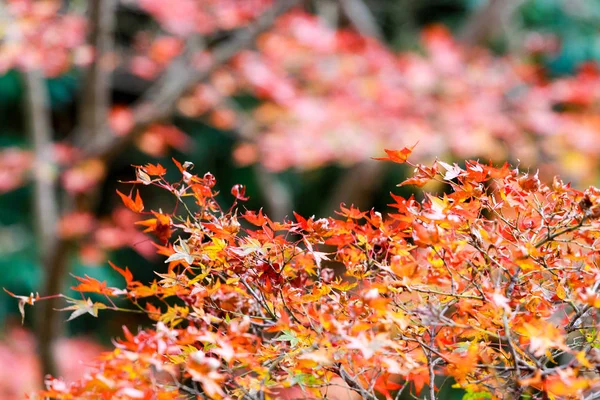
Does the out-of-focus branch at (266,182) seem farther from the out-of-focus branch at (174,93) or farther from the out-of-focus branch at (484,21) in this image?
the out-of-focus branch at (484,21)

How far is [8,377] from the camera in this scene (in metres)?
5.16

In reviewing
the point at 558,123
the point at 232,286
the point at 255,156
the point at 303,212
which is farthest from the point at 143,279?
the point at 232,286

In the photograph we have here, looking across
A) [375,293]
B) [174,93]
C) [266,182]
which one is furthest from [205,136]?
[375,293]

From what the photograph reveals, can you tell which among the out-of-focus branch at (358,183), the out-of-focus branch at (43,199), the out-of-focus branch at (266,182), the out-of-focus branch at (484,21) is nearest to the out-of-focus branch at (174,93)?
the out-of-focus branch at (43,199)

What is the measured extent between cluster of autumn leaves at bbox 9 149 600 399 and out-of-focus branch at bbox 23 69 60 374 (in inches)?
107

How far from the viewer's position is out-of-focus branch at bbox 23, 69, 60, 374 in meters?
3.59

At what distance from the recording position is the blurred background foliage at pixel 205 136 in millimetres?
6133

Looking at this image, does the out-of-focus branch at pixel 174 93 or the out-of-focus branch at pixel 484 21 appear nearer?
the out-of-focus branch at pixel 174 93

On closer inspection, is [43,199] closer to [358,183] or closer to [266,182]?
[266,182]

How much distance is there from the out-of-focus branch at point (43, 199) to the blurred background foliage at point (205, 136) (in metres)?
1.85

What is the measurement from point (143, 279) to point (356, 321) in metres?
6.39

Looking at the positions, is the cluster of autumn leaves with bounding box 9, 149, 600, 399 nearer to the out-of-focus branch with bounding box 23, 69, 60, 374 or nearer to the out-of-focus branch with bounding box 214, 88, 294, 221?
the out-of-focus branch with bounding box 23, 69, 60, 374

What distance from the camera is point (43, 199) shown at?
414cm

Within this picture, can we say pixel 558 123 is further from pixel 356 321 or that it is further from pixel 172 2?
pixel 356 321
